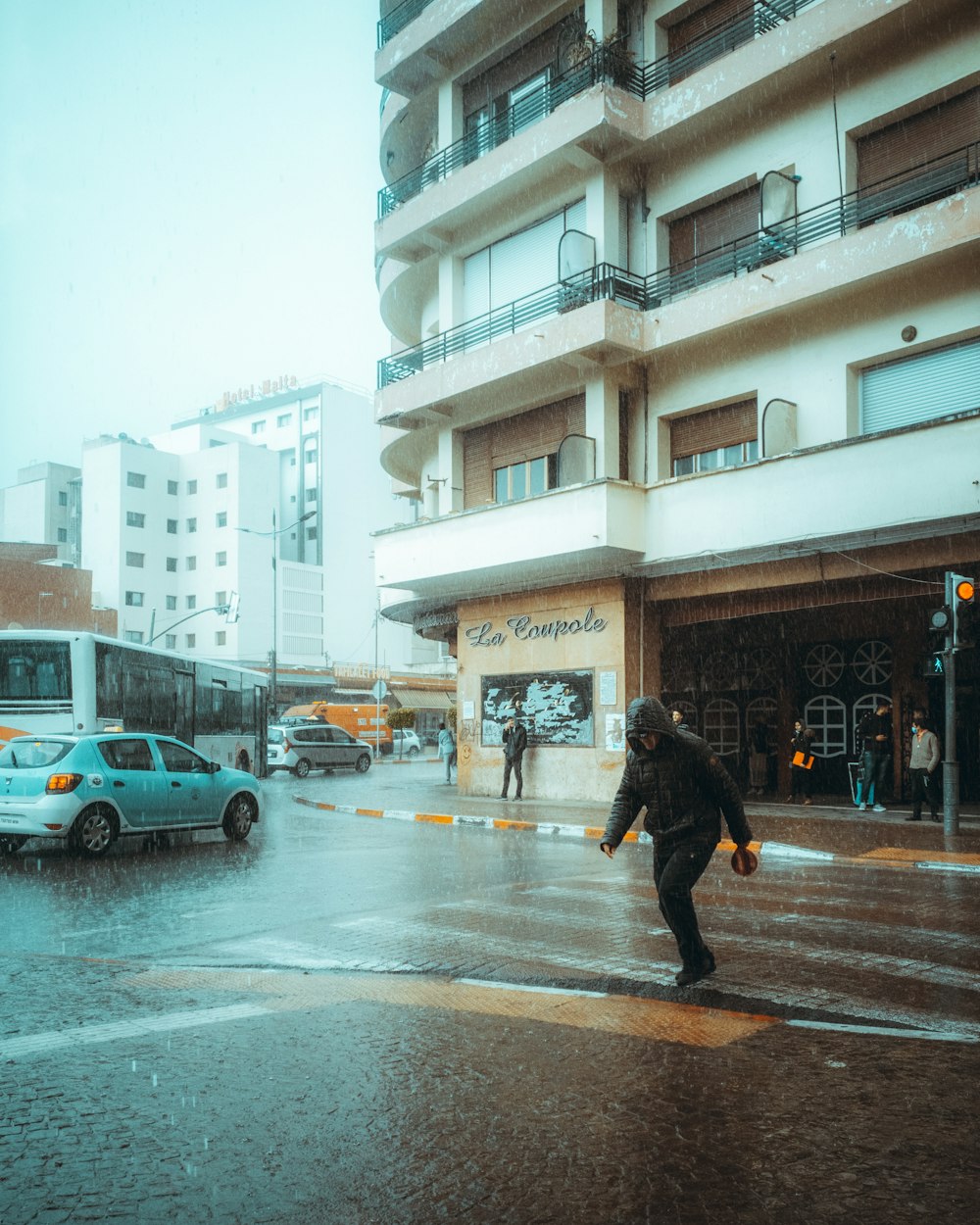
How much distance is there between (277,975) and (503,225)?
61.7ft

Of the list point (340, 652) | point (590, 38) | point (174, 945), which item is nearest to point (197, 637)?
point (340, 652)

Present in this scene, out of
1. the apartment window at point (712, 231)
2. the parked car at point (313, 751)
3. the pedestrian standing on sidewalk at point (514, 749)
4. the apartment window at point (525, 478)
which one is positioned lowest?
the parked car at point (313, 751)

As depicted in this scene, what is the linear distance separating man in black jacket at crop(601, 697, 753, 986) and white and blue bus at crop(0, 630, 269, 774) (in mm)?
12820

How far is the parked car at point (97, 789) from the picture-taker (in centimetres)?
Answer: 1244

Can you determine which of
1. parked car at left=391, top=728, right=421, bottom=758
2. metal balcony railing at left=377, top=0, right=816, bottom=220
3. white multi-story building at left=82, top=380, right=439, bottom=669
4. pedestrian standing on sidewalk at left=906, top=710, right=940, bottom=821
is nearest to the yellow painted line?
pedestrian standing on sidewalk at left=906, top=710, right=940, bottom=821

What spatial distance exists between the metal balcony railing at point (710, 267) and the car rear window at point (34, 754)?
11925mm

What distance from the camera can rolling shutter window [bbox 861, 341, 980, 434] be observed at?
53.3ft

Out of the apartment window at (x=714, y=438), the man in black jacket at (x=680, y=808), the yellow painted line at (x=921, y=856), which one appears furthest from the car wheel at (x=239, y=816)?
the man in black jacket at (x=680, y=808)

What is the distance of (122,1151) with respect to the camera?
4.00 meters

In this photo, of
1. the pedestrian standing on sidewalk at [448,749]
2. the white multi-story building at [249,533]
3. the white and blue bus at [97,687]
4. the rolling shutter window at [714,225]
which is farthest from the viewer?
the white multi-story building at [249,533]

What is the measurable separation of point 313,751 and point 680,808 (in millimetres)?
31932

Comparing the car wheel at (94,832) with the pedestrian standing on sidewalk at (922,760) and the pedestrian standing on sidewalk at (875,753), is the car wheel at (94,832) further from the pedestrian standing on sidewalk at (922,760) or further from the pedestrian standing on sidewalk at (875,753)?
the pedestrian standing on sidewalk at (875,753)

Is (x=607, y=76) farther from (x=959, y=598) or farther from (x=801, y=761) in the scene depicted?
(x=801, y=761)

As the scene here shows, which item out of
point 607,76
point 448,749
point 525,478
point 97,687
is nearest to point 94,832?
point 97,687
